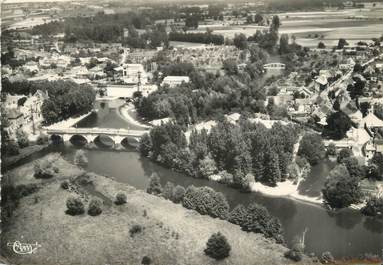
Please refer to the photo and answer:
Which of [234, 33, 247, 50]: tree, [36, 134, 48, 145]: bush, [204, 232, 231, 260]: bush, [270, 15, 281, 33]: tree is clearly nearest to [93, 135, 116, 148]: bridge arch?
[36, 134, 48, 145]: bush

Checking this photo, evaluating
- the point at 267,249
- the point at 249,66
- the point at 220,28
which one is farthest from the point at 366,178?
the point at 220,28

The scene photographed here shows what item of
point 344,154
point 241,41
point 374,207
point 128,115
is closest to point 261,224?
point 374,207

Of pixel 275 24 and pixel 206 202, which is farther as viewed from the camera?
pixel 275 24

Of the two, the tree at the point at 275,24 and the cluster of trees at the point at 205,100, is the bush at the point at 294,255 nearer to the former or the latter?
the cluster of trees at the point at 205,100

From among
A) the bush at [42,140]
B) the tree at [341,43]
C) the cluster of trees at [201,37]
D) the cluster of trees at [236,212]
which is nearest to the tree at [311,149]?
the cluster of trees at [236,212]

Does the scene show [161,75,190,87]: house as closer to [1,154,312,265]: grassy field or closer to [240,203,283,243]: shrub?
[1,154,312,265]: grassy field

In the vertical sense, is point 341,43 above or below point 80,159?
above

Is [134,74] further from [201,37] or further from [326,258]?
[326,258]
